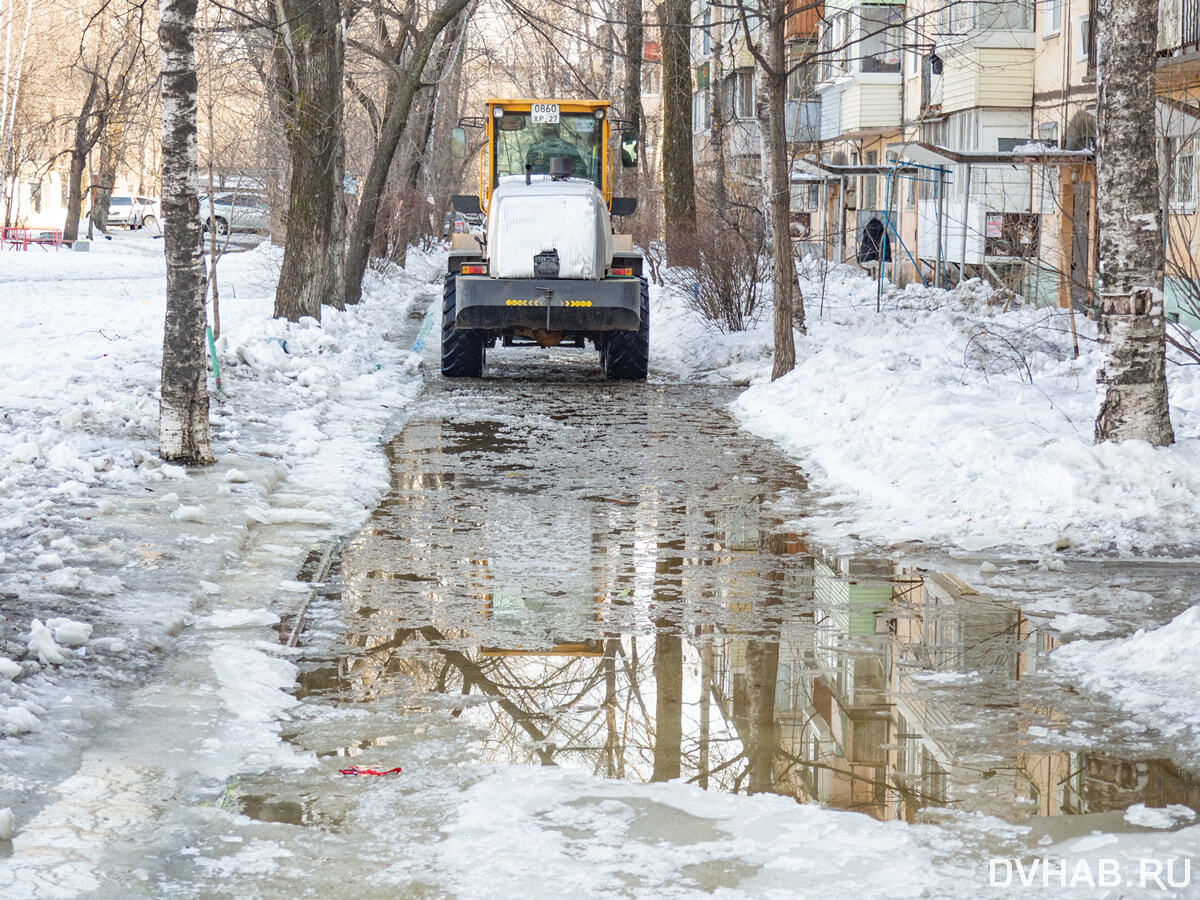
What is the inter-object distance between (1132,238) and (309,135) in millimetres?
12046

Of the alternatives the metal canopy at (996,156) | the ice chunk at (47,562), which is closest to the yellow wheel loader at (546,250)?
the metal canopy at (996,156)

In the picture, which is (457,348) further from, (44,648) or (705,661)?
(44,648)

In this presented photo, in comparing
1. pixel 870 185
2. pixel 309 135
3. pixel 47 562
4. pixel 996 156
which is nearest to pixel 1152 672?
pixel 47 562

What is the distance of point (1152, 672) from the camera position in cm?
565

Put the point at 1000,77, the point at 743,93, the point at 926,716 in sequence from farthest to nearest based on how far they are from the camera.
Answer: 1. the point at 743,93
2. the point at 1000,77
3. the point at 926,716

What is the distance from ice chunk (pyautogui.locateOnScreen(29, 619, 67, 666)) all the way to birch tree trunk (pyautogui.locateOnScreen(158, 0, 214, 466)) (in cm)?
432

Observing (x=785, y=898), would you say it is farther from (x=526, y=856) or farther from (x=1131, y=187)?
(x=1131, y=187)

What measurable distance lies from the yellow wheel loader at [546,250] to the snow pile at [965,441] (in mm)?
1843

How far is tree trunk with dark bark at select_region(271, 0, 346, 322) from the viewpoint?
1833 centimetres

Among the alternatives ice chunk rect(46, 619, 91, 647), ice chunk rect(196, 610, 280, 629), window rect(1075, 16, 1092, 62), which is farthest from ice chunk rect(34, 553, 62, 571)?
window rect(1075, 16, 1092, 62)

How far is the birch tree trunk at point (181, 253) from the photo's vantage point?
30.8ft

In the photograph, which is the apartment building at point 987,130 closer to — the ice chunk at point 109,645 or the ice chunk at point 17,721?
the ice chunk at point 109,645

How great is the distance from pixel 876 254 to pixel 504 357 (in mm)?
15702

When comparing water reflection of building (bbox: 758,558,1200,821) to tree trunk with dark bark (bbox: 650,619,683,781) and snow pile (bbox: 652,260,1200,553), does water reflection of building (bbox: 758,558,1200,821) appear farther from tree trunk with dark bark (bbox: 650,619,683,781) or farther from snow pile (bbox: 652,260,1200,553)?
snow pile (bbox: 652,260,1200,553)
